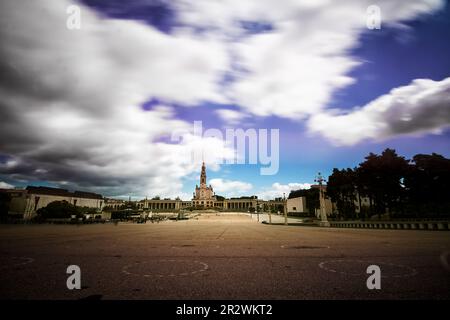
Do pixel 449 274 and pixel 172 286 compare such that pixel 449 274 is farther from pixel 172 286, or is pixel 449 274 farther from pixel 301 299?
pixel 172 286

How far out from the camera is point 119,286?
20.8 feet

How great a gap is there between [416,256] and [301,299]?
308 inches

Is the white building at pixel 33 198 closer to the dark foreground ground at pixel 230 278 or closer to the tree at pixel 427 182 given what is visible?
the dark foreground ground at pixel 230 278

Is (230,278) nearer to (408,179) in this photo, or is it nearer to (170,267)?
(170,267)

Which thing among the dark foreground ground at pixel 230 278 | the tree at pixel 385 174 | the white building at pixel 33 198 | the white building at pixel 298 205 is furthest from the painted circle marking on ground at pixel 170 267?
the white building at pixel 33 198

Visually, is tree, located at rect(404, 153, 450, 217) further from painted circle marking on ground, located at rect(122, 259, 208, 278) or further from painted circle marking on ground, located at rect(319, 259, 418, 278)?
painted circle marking on ground, located at rect(122, 259, 208, 278)

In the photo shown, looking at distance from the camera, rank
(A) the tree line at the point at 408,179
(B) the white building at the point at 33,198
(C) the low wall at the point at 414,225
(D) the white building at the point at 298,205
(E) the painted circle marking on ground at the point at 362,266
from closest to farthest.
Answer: (E) the painted circle marking on ground at the point at 362,266, (C) the low wall at the point at 414,225, (A) the tree line at the point at 408,179, (D) the white building at the point at 298,205, (B) the white building at the point at 33,198

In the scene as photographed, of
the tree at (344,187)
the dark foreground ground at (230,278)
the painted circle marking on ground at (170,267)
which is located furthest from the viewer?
the tree at (344,187)

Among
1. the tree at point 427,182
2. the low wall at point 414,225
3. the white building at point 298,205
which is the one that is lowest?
the low wall at point 414,225

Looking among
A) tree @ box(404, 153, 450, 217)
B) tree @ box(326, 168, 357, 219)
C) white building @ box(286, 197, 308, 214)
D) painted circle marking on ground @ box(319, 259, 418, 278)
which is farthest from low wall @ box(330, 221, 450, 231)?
white building @ box(286, 197, 308, 214)

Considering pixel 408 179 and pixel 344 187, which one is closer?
pixel 408 179

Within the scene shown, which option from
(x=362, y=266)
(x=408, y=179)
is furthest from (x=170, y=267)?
(x=408, y=179)

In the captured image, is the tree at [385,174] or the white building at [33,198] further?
the white building at [33,198]
